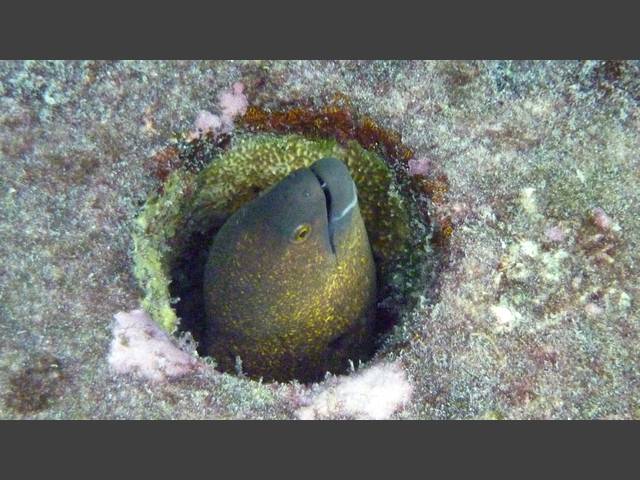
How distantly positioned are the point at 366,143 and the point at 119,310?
1.63 metres

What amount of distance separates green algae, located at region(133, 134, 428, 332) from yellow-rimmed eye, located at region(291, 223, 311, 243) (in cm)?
74

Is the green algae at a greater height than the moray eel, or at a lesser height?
greater

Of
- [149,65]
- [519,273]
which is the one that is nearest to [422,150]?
[519,273]

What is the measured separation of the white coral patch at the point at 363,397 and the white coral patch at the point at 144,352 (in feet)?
2.14

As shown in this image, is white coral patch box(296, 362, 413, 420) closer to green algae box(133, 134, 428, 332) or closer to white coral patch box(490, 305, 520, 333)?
white coral patch box(490, 305, 520, 333)

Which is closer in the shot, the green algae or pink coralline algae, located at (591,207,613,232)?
pink coralline algae, located at (591,207,613,232)

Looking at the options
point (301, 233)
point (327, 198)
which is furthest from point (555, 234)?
point (301, 233)

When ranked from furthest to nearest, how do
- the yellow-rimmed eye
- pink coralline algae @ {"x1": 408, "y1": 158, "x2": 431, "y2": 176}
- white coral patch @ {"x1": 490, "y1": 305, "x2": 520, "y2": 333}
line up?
pink coralline algae @ {"x1": 408, "y1": 158, "x2": 431, "y2": 176} < white coral patch @ {"x1": 490, "y1": 305, "x2": 520, "y2": 333} < the yellow-rimmed eye

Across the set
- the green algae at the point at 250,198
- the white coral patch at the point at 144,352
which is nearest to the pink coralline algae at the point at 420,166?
the green algae at the point at 250,198

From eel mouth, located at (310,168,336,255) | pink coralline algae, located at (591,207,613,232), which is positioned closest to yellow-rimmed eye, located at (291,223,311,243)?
eel mouth, located at (310,168,336,255)

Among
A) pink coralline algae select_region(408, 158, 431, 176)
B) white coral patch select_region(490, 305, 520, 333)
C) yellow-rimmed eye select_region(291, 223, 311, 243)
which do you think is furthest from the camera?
pink coralline algae select_region(408, 158, 431, 176)

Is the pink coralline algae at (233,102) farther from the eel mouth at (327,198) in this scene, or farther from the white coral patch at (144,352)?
the white coral patch at (144,352)

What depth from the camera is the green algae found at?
3.17 meters

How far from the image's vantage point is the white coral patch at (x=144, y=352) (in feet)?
9.26
